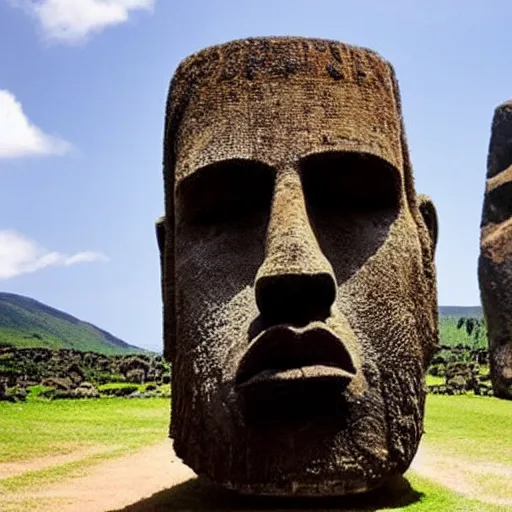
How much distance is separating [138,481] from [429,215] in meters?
3.76

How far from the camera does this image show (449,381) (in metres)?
21.7

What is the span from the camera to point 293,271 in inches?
181

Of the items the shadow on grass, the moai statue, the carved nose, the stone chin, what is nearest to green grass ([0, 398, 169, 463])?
the shadow on grass

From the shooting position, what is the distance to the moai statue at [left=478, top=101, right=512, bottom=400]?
1795 cm

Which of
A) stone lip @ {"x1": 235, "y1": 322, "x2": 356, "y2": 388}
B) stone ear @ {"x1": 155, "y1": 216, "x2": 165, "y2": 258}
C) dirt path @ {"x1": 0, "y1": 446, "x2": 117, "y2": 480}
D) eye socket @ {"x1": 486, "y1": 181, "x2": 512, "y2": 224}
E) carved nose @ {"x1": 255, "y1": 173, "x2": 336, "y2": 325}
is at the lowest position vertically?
dirt path @ {"x1": 0, "y1": 446, "x2": 117, "y2": 480}

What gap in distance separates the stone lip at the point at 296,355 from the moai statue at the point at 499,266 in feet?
Answer: 46.2

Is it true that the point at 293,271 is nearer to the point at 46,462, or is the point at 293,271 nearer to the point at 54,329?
the point at 46,462

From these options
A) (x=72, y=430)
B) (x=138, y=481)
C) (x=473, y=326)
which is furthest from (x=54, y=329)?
(x=138, y=481)

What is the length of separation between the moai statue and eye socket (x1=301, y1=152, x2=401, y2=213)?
13293 millimetres

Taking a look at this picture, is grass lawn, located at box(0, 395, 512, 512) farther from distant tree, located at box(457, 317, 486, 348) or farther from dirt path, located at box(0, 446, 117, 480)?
distant tree, located at box(457, 317, 486, 348)

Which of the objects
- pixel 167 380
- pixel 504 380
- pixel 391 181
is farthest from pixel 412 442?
pixel 167 380

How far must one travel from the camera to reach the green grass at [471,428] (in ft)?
29.5

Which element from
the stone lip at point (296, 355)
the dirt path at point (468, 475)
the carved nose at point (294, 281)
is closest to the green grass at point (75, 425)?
the dirt path at point (468, 475)

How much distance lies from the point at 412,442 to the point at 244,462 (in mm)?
1219
